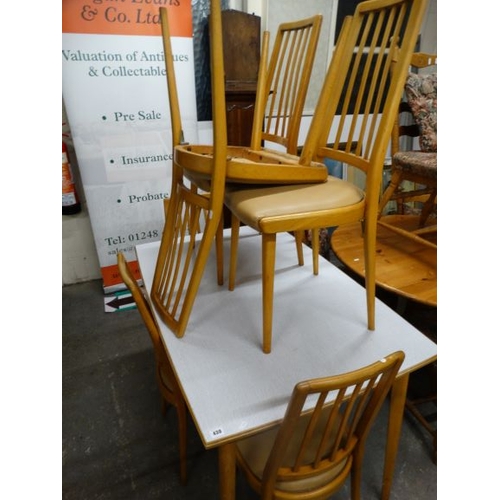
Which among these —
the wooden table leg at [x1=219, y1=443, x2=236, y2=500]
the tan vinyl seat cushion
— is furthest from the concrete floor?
the tan vinyl seat cushion

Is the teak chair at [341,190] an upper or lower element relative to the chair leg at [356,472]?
upper

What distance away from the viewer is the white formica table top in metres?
0.84

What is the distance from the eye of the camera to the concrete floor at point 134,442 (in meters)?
1.32

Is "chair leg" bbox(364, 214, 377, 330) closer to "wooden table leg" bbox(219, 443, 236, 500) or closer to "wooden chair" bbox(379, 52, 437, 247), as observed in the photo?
"wooden table leg" bbox(219, 443, 236, 500)

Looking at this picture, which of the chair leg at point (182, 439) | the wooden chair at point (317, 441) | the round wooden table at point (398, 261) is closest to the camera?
the wooden chair at point (317, 441)

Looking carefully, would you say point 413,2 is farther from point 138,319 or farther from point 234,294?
point 138,319

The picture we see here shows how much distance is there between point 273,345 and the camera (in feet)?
3.46

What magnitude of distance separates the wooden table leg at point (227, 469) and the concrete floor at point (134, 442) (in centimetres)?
55

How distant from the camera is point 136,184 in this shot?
2.24 metres

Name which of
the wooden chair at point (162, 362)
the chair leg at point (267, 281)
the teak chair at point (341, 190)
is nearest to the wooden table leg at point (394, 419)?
the teak chair at point (341, 190)

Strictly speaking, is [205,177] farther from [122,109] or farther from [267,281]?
[122,109]

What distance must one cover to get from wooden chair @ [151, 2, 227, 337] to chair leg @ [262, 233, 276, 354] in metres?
0.16

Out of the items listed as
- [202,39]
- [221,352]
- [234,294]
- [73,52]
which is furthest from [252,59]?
[221,352]

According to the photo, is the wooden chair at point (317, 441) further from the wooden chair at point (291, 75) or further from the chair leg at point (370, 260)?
the wooden chair at point (291, 75)
